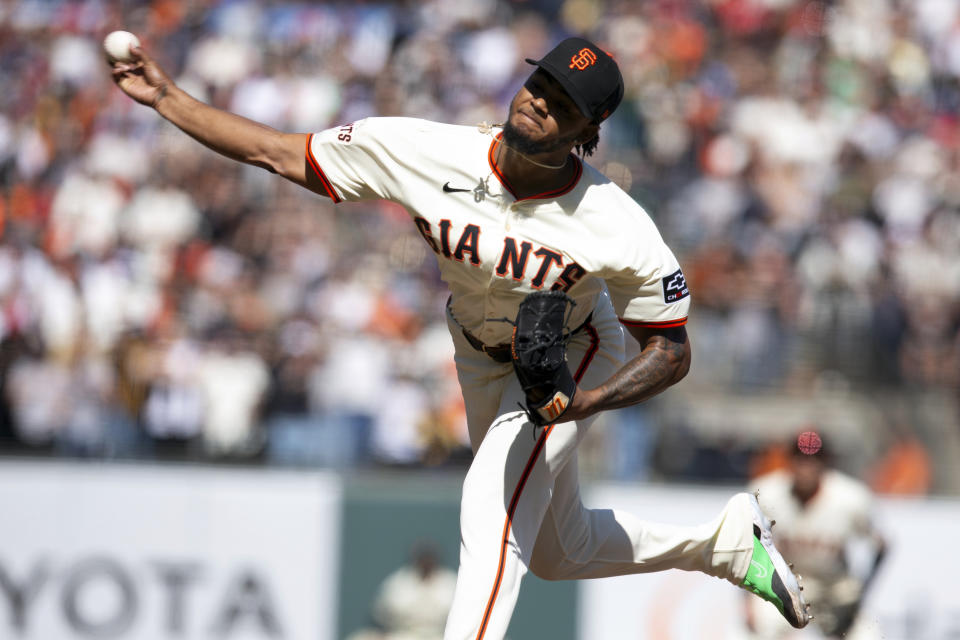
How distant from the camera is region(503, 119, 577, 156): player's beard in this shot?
15.2 ft

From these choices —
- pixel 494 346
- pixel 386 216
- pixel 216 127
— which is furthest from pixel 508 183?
pixel 386 216

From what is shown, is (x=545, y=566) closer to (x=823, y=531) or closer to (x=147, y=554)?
(x=823, y=531)

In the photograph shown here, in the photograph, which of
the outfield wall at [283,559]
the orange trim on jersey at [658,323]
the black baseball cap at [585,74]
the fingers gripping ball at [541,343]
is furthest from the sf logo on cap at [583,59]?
the outfield wall at [283,559]

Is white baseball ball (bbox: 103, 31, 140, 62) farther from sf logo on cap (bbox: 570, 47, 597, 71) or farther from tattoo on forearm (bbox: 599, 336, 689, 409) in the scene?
tattoo on forearm (bbox: 599, 336, 689, 409)

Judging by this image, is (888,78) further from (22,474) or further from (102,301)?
(22,474)

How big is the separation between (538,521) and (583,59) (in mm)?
1742

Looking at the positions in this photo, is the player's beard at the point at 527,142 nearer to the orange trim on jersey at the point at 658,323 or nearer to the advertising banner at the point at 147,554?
the orange trim on jersey at the point at 658,323

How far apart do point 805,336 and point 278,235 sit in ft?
14.8

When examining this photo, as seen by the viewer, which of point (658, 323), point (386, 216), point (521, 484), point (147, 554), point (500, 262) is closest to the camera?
point (500, 262)

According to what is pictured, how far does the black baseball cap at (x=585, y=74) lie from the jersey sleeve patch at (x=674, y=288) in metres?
0.65

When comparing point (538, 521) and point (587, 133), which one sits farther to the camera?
point (538, 521)

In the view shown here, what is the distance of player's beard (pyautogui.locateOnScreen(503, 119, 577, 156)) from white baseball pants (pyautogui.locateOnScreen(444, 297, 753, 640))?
873 millimetres

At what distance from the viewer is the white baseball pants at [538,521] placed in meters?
4.80

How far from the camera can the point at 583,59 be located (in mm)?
4570
